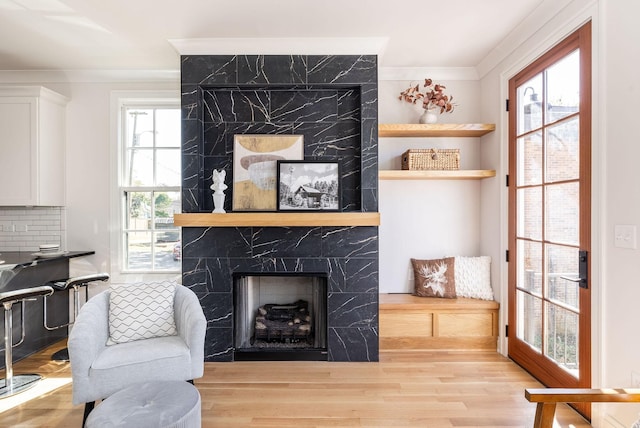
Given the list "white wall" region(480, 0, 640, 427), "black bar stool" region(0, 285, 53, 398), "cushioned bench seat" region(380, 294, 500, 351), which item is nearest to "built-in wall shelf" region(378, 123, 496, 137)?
"white wall" region(480, 0, 640, 427)

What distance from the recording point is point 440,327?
3.22m

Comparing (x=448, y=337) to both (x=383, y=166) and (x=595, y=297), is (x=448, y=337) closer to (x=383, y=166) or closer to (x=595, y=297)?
(x=595, y=297)

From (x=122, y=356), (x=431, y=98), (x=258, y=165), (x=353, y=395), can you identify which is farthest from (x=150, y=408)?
(x=431, y=98)

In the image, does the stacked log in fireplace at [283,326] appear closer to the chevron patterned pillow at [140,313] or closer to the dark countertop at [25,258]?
the chevron patterned pillow at [140,313]

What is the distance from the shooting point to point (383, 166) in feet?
11.8

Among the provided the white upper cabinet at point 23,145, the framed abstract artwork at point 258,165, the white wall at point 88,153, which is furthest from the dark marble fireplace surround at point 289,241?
the white upper cabinet at point 23,145

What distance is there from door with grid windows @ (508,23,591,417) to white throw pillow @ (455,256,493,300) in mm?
297

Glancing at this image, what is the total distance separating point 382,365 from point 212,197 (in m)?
2.05

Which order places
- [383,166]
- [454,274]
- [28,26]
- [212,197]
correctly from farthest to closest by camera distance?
[383,166]
[454,274]
[212,197]
[28,26]

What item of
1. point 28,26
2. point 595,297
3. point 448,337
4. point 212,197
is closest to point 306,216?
point 212,197

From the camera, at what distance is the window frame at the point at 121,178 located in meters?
3.66

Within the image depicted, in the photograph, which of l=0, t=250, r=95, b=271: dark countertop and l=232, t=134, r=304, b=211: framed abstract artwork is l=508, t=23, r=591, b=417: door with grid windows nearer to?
l=232, t=134, r=304, b=211: framed abstract artwork

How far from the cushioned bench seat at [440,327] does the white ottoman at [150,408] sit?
1.92 meters

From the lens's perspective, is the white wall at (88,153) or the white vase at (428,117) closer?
the white vase at (428,117)
